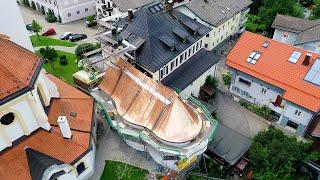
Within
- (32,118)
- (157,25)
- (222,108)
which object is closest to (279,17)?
(222,108)

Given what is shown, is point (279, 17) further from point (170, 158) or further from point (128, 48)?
point (170, 158)

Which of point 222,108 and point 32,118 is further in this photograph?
point 222,108

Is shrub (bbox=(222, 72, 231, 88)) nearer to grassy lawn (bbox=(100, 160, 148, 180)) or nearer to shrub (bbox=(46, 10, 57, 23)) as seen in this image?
grassy lawn (bbox=(100, 160, 148, 180))

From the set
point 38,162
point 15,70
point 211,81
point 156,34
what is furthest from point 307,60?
point 15,70

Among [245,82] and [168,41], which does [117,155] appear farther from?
[245,82]

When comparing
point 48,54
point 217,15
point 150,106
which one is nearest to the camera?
point 150,106
